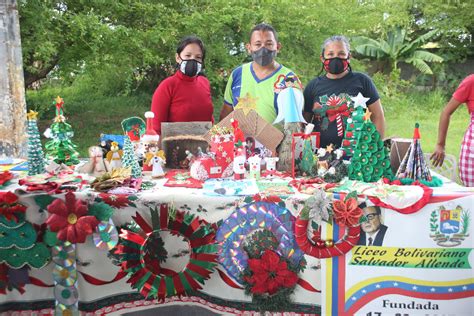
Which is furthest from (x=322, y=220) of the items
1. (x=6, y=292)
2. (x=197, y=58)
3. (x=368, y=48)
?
(x=368, y=48)

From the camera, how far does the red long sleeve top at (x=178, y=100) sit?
9.51 ft

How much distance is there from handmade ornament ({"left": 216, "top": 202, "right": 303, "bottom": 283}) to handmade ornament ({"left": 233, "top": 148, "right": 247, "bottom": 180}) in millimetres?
304

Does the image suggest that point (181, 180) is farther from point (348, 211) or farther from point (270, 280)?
point (348, 211)

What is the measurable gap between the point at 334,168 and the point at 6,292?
5.82ft

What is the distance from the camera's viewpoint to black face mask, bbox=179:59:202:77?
2822 mm

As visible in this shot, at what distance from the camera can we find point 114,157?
241 cm

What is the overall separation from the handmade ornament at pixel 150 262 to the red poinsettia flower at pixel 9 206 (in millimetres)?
503

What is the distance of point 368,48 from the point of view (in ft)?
36.4

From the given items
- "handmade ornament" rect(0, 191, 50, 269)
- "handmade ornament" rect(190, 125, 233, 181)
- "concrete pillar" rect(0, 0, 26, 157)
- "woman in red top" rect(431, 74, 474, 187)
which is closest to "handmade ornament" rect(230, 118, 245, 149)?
"handmade ornament" rect(190, 125, 233, 181)

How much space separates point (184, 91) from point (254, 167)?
36.4 inches

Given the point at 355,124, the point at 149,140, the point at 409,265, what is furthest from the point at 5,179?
the point at 409,265

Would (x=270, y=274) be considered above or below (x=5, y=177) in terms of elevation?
below

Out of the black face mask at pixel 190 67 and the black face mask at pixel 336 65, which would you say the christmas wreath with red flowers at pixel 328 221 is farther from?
the black face mask at pixel 190 67

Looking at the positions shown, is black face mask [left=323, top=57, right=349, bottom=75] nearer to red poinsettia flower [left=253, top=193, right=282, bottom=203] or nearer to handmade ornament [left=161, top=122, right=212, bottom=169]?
handmade ornament [left=161, top=122, right=212, bottom=169]
